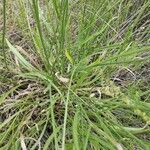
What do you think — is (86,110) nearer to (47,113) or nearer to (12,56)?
(47,113)

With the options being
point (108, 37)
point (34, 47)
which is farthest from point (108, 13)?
point (34, 47)

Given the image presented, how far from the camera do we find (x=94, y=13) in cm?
96

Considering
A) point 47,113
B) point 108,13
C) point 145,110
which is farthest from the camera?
point 108,13

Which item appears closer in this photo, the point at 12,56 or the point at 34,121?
the point at 34,121

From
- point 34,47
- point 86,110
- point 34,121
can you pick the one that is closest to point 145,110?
point 86,110

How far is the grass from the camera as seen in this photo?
0.85 metres

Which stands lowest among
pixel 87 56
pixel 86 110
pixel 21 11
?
pixel 86 110

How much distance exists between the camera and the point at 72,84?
0.98 m

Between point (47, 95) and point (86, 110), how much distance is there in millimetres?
115

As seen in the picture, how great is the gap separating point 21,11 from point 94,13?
0.75 ft

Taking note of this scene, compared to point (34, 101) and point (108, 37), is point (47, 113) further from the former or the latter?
point (108, 37)

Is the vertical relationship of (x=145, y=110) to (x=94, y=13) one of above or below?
below

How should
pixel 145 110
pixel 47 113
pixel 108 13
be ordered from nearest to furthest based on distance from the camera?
pixel 145 110 < pixel 47 113 < pixel 108 13

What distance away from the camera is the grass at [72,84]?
85 cm
